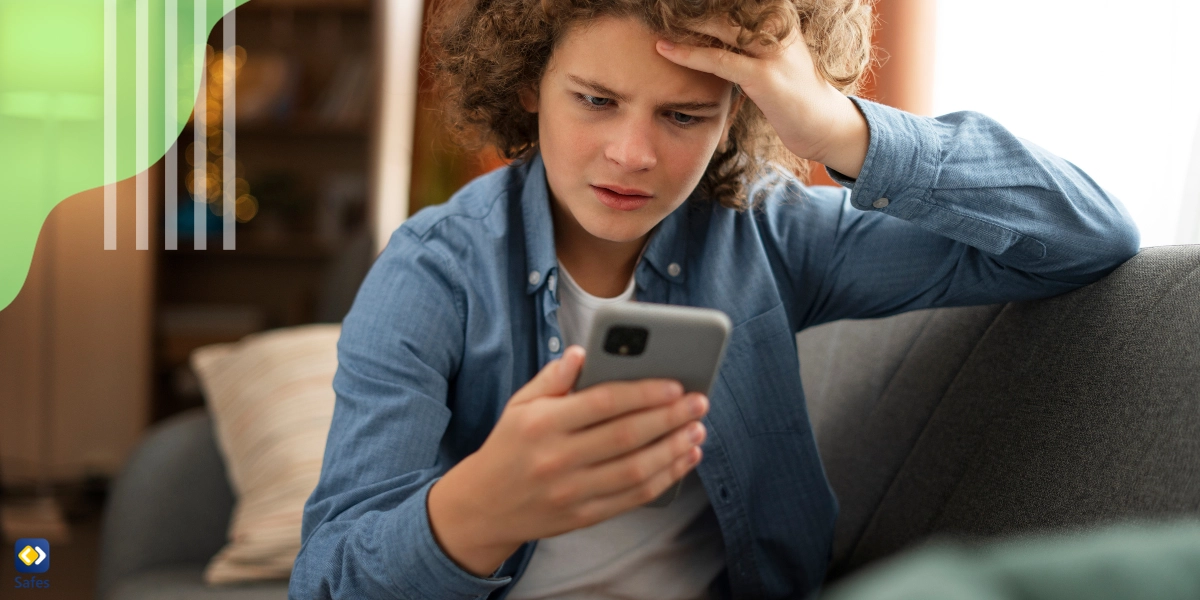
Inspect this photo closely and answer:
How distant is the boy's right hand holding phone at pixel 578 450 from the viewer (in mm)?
555

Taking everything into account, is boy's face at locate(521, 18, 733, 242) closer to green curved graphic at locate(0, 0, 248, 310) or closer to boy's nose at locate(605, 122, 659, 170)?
boy's nose at locate(605, 122, 659, 170)

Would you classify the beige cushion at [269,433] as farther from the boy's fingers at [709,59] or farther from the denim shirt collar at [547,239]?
the boy's fingers at [709,59]

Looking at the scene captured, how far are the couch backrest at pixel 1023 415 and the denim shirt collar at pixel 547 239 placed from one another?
1.09ft

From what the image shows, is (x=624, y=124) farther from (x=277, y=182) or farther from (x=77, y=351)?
(x=77, y=351)

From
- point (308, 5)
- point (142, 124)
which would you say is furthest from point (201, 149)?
point (142, 124)

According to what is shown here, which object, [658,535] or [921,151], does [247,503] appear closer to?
[658,535]

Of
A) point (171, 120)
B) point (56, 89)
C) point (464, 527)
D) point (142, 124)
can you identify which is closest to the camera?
point (464, 527)

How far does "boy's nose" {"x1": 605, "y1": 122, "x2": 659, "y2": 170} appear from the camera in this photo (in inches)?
30.2

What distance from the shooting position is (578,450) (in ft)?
1.84

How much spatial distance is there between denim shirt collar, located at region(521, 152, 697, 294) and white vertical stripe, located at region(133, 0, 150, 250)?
1.29 meters

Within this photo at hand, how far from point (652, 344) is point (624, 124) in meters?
0.27

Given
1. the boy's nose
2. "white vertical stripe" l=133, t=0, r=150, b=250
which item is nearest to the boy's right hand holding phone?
the boy's nose

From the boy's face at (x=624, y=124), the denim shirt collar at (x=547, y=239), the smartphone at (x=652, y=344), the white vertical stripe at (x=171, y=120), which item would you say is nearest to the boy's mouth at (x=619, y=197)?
the boy's face at (x=624, y=124)

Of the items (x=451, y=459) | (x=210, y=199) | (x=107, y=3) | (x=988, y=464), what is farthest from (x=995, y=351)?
(x=210, y=199)
